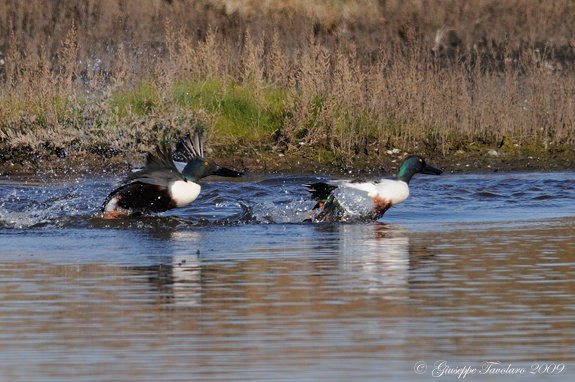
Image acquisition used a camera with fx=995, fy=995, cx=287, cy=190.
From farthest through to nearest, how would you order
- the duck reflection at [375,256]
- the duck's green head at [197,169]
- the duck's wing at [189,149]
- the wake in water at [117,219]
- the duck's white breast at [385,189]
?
the duck's wing at [189,149] < the duck's green head at [197,169] < the duck's white breast at [385,189] < the wake in water at [117,219] < the duck reflection at [375,256]

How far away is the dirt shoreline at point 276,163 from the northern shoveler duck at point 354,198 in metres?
3.83

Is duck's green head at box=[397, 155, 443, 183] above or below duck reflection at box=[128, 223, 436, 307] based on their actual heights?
above

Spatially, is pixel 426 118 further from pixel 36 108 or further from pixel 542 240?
pixel 542 240

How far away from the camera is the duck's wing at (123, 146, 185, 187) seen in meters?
8.54

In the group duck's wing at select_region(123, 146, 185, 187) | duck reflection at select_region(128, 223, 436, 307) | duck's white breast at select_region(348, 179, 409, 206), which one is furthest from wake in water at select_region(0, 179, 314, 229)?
duck reflection at select_region(128, 223, 436, 307)

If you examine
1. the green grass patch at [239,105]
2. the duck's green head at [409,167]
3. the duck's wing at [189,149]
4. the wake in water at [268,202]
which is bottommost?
the wake in water at [268,202]

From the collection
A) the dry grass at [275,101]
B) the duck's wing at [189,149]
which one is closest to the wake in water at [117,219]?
the duck's wing at [189,149]

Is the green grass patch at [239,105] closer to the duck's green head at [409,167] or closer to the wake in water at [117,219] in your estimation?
the wake in water at [117,219]

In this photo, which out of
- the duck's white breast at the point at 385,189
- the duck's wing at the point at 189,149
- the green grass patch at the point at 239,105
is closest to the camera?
the duck's white breast at the point at 385,189

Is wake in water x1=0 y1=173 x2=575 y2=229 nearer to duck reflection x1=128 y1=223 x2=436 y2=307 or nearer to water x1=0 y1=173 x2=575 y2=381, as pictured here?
water x1=0 y1=173 x2=575 y2=381

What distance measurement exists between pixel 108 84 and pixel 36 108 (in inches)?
37.9

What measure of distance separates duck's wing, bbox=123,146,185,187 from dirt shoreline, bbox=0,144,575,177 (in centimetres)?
374

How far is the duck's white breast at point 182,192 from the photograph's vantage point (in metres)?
8.51

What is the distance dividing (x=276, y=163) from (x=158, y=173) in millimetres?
4442
